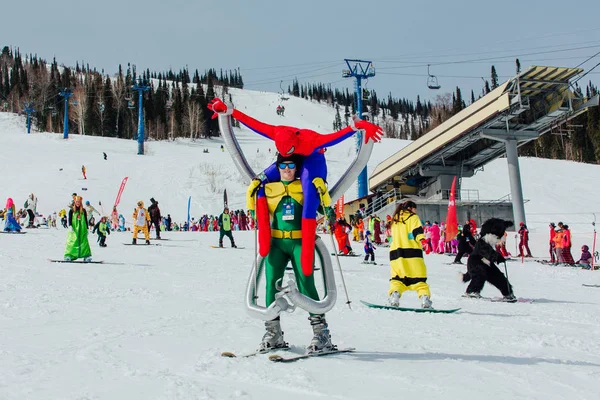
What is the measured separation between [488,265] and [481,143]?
2419 cm

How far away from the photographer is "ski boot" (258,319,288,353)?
410 centimetres

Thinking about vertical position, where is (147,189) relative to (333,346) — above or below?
above

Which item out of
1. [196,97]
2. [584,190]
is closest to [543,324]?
[584,190]

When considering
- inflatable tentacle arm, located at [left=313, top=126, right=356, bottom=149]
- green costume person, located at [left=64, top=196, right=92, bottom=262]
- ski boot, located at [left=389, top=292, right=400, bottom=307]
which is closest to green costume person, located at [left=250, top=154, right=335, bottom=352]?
inflatable tentacle arm, located at [left=313, top=126, right=356, bottom=149]

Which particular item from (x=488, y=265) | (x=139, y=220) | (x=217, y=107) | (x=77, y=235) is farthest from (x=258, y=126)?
(x=139, y=220)

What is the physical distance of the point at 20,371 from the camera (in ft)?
11.0

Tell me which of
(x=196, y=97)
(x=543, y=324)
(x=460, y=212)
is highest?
(x=196, y=97)

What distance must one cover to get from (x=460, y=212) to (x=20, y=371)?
2932 cm

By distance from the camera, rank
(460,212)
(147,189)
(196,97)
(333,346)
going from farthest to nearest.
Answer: (196,97)
(147,189)
(460,212)
(333,346)

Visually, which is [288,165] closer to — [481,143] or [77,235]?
[77,235]

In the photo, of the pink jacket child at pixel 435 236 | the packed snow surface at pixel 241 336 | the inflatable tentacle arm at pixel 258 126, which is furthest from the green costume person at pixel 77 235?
the pink jacket child at pixel 435 236

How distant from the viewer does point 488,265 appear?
8398 millimetres

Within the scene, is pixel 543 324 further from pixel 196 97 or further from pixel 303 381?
pixel 196 97

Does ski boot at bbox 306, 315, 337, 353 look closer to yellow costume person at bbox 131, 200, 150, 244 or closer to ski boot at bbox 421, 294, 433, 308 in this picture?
ski boot at bbox 421, 294, 433, 308
